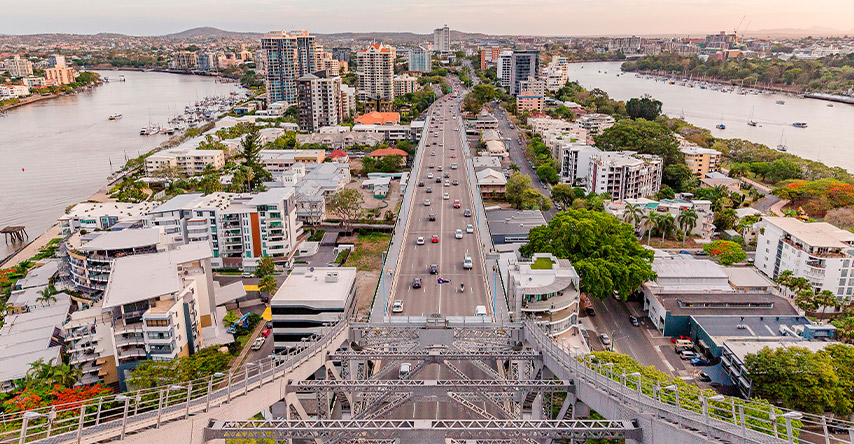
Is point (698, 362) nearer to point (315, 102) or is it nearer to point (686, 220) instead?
point (686, 220)

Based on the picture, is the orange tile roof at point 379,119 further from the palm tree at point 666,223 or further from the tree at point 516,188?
the palm tree at point 666,223

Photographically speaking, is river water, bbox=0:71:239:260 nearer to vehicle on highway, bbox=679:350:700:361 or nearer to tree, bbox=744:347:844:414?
vehicle on highway, bbox=679:350:700:361

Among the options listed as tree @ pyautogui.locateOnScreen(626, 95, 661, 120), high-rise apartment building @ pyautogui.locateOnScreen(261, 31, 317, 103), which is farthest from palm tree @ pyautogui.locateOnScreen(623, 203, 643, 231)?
high-rise apartment building @ pyautogui.locateOnScreen(261, 31, 317, 103)

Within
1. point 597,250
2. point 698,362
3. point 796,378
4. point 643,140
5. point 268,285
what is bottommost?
point 698,362

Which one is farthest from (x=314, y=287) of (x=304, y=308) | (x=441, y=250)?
(x=441, y=250)

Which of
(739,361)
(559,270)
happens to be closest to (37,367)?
(559,270)

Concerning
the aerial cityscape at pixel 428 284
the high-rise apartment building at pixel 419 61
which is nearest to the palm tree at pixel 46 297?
the aerial cityscape at pixel 428 284
